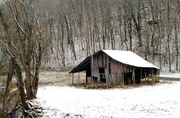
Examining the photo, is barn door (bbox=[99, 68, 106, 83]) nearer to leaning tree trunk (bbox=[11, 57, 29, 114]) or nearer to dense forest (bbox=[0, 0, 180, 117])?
dense forest (bbox=[0, 0, 180, 117])

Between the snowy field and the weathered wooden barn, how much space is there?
7.52 metres

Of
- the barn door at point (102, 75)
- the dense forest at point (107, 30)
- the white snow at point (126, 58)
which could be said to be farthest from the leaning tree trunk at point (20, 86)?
the dense forest at point (107, 30)

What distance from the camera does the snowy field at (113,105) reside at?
59.0 feet

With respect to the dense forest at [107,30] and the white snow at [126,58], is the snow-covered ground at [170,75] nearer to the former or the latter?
the dense forest at [107,30]

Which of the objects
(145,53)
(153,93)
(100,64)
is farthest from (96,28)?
(153,93)

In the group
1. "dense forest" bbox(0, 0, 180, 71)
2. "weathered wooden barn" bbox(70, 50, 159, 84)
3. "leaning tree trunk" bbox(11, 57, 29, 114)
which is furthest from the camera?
"dense forest" bbox(0, 0, 180, 71)

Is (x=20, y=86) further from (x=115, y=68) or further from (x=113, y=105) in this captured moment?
(x=115, y=68)

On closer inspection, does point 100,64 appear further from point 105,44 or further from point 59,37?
point 59,37

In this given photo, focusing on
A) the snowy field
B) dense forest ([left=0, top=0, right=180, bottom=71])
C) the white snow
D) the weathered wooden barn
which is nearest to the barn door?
the weathered wooden barn

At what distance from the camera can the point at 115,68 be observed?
33.9 m

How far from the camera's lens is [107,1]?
65500 millimetres

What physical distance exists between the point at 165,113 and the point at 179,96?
636 cm

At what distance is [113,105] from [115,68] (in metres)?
13.5

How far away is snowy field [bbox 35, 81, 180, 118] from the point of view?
1798 cm
